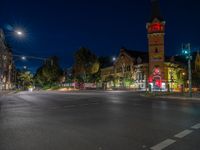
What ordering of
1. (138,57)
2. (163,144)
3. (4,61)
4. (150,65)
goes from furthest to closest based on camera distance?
(4,61) < (138,57) < (150,65) < (163,144)

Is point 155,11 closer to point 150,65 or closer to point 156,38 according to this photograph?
point 156,38

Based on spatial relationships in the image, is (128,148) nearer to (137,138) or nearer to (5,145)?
(137,138)

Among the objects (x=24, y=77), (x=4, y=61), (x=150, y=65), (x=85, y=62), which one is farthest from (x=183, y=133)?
(x=24, y=77)

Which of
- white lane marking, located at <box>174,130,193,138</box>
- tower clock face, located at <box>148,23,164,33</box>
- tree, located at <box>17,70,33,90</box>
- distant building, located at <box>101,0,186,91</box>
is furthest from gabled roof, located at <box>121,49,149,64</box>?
white lane marking, located at <box>174,130,193,138</box>

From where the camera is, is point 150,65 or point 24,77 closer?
point 150,65

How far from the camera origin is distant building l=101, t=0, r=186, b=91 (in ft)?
235

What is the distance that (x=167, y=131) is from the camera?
791 centimetres

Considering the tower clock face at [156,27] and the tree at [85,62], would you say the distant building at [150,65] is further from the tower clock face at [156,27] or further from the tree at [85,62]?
the tree at [85,62]

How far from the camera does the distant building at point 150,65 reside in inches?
2822

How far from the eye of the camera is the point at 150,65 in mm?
73625

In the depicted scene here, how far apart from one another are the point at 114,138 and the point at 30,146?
2390 mm

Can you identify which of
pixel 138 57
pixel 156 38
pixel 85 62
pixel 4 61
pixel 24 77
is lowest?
pixel 24 77

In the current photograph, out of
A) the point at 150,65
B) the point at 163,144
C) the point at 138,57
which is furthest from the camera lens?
the point at 138,57

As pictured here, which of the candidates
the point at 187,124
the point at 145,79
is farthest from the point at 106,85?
the point at 187,124
